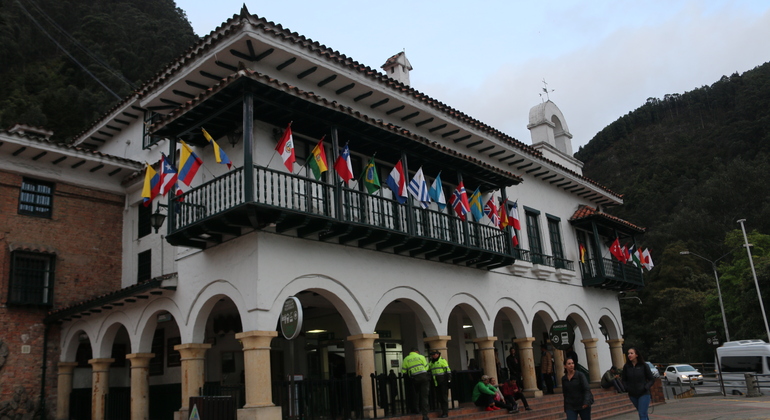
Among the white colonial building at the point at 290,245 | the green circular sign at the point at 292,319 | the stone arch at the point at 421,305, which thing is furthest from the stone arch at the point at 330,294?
the green circular sign at the point at 292,319

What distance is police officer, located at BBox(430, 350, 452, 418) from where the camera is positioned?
45.3 ft

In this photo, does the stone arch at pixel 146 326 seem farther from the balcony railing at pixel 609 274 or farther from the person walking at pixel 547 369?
the balcony railing at pixel 609 274

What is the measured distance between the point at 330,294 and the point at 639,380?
6.22 meters

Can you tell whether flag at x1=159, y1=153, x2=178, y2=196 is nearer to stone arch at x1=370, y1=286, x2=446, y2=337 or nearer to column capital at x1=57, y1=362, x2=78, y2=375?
stone arch at x1=370, y1=286, x2=446, y2=337

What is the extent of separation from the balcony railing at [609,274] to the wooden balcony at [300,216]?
9.28 meters

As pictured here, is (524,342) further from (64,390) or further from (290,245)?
(64,390)

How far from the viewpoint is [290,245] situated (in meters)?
12.6

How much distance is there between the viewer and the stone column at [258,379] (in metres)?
11.3

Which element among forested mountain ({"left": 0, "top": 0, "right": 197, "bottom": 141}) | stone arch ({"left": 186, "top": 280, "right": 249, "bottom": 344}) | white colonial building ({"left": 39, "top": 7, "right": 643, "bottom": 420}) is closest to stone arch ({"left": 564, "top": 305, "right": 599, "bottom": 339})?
white colonial building ({"left": 39, "top": 7, "right": 643, "bottom": 420})

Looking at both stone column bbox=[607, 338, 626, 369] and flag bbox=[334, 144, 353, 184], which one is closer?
flag bbox=[334, 144, 353, 184]

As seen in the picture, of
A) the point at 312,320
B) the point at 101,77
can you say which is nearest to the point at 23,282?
the point at 312,320

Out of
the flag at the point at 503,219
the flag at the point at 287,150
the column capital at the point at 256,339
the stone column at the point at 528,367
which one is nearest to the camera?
the column capital at the point at 256,339

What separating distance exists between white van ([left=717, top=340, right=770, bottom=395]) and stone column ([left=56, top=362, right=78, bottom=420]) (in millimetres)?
21999

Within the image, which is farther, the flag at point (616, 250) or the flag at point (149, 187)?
the flag at point (616, 250)
